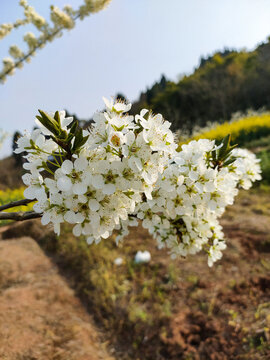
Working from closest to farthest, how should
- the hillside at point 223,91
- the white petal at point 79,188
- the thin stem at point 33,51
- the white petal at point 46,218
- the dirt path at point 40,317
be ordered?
the white petal at point 79,188 → the white petal at point 46,218 → the dirt path at point 40,317 → the thin stem at point 33,51 → the hillside at point 223,91

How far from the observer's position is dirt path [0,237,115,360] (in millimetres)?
2299

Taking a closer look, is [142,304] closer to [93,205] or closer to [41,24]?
[93,205]

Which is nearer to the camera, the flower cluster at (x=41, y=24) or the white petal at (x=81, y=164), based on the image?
the white petal at (x=81, y=164)

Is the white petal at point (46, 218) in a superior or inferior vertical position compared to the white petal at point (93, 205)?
superior

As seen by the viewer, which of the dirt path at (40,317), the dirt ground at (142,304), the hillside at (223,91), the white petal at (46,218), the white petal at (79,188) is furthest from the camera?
the hillside at (223,91)

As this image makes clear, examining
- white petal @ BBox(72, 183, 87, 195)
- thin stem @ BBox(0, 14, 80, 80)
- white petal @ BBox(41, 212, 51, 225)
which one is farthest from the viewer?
thin stem @ BBox(0, 14, 80, 80)

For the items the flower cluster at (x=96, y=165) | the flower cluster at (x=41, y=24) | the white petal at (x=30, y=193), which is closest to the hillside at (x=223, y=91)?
the flower cluster at (x=41, y=24)

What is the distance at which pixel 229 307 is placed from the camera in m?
2.95

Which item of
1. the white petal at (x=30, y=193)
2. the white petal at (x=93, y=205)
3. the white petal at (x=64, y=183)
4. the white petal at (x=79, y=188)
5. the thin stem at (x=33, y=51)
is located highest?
the thin stem at (x=33, y=51)

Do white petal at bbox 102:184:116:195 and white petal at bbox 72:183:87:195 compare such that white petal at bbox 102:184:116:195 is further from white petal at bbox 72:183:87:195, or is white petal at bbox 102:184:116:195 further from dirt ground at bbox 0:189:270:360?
dirt ground at bbox 0:189:270:360

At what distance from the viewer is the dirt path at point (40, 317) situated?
2299 mm

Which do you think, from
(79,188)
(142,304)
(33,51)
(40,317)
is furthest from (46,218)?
(33,51)

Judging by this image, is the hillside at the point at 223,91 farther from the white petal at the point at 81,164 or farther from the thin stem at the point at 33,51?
the white petal at the point at 81,164

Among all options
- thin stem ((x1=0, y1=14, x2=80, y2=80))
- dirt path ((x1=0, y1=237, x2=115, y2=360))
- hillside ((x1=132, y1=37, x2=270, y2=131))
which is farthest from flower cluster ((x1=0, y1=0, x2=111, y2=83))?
hillside ((x1=132, y1=37, x2=270, y2=131))
